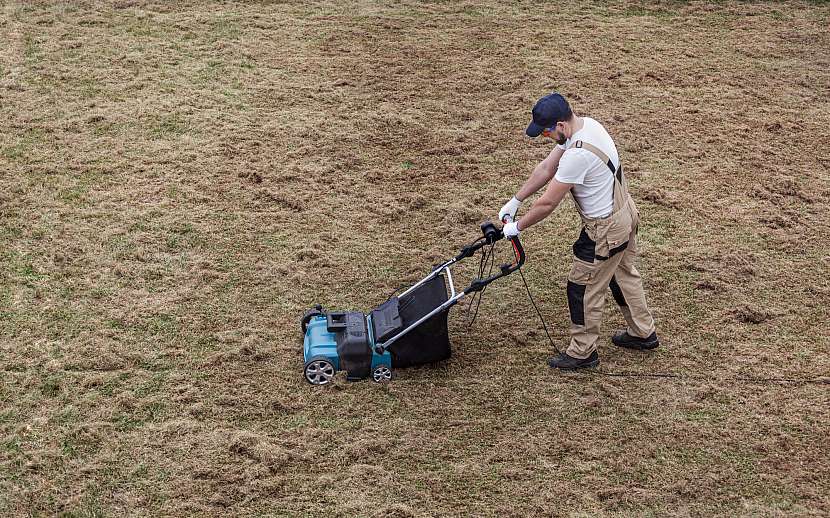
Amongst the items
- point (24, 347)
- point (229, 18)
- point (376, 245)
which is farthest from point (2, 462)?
point (229, 18)

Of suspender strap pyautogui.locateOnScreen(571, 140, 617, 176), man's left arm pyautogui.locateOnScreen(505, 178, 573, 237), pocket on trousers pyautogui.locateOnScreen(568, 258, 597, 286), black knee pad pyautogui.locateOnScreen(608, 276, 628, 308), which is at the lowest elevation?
black knee pad pyautogui.locateOnScreen(608, 276, 628, 308)

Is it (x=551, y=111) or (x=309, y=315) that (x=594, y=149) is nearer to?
(x=551, y=111)

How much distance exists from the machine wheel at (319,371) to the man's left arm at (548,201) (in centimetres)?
137

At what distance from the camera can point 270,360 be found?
5648mm

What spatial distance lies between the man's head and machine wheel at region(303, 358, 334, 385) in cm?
192

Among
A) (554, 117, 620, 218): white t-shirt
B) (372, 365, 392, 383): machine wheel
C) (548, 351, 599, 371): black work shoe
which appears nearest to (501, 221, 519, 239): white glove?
(554, 117, 620, 218): white t-shirt

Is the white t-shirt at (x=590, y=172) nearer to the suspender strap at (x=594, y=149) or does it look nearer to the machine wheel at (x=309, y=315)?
the suspender strap at (x=594, y=149)

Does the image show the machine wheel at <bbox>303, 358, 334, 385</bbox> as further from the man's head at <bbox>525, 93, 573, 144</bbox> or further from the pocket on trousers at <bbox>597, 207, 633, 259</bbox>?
the man's head at <bbox>525, 93, 573, 144</bbox>

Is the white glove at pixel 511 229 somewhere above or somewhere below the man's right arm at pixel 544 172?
below

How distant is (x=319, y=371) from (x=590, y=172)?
203 cm

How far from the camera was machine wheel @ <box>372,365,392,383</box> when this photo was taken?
5.43 metres

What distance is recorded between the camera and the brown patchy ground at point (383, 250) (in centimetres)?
485

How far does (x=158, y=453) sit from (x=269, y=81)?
16.8ft

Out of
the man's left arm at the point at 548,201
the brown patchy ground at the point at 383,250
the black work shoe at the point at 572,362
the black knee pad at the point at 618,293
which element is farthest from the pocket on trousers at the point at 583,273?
the brown patchy ground at the point at 383,250
